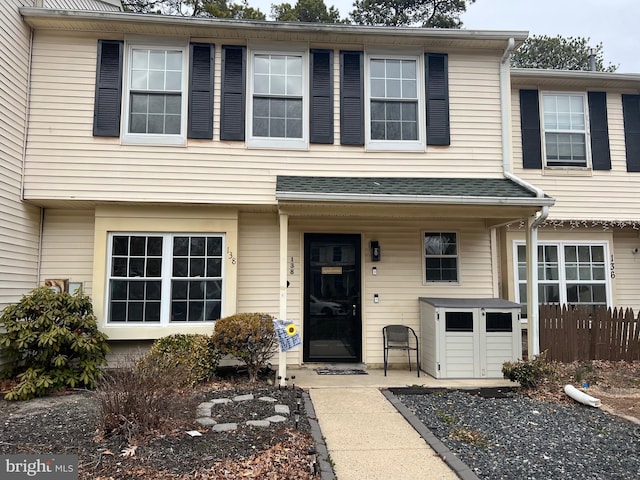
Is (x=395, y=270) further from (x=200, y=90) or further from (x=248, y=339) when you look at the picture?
(x=200, y=90)

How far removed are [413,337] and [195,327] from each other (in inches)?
145

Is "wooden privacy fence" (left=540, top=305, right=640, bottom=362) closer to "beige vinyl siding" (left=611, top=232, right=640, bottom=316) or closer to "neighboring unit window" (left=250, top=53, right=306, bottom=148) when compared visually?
"beige vinyl siding" (left=611, top=232, right=640, bottom=316)

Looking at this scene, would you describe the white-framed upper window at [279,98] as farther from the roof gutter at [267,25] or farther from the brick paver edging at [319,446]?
the brick paver edging at [319,446]

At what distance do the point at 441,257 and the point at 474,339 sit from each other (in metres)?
1.64

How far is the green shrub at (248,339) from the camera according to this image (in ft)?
19.9

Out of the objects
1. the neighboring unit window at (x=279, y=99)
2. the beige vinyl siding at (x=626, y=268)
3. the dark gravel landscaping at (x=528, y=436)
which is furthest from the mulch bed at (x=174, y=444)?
the beige vinyl siding at (x=626, y=268)

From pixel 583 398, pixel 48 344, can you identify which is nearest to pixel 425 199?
pixel 583 398

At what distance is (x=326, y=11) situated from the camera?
19250 mm

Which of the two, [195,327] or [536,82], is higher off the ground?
[536,82]

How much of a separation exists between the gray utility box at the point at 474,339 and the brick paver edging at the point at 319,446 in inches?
95.9

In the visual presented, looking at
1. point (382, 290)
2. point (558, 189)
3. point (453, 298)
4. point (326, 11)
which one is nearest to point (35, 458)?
point (382, 290)

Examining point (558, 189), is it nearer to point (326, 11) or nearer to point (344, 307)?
point (344, 307)

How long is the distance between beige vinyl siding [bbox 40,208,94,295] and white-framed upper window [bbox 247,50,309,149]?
3.24m

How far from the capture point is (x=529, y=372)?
19.1ft
